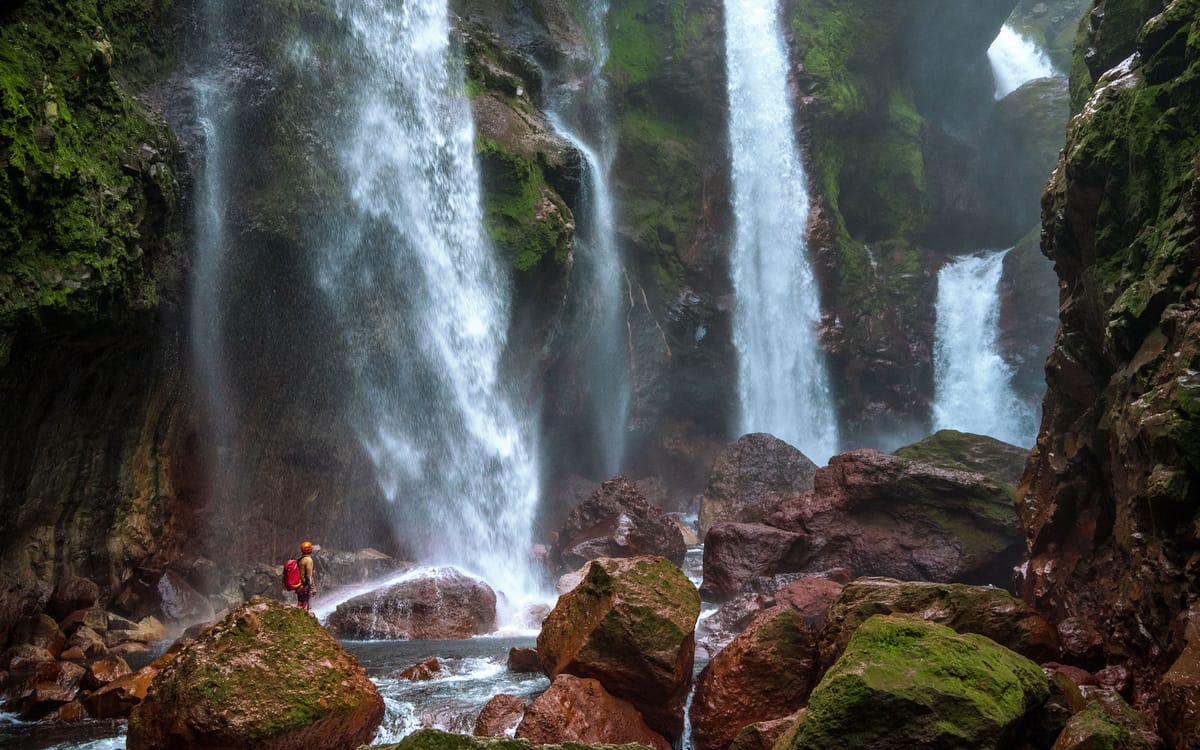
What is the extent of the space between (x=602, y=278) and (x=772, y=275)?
738 centimetres

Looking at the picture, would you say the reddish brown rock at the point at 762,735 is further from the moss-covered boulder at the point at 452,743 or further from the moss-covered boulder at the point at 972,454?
the moss-covered boulder at the point at 972,454

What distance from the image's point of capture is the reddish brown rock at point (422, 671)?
10484 millimetres

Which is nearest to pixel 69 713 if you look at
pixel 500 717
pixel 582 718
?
pixel 500 717

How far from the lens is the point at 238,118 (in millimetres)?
17750

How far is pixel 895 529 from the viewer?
54.6 ft

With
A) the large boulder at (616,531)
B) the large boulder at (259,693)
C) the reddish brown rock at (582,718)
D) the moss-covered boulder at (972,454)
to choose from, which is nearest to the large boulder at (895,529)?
the large boulder at (616,531)

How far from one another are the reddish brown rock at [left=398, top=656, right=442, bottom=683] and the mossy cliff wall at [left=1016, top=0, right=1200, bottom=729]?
7.05 meters

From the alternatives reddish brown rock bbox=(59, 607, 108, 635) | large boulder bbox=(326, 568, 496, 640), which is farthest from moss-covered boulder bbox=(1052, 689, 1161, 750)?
reddish brown rock bbox=(59, 607, 108, 635)

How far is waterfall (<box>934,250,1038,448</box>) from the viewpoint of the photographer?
3038 centimetres

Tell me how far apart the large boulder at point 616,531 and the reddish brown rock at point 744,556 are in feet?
7.60

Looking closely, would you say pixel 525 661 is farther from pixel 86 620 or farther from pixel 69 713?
pixel 86 620

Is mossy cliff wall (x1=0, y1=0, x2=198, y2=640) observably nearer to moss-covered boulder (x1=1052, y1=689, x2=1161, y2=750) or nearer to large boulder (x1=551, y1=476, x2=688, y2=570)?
large boulder (x1=551, y1=476, x2=688, y2=570)

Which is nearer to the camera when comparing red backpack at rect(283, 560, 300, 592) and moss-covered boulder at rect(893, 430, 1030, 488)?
red backpack at rect(283, 560, 300, 592)

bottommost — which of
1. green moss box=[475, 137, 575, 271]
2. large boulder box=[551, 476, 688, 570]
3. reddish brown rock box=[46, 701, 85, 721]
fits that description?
reddish brown rock box=[46, 701, 85, 721]
